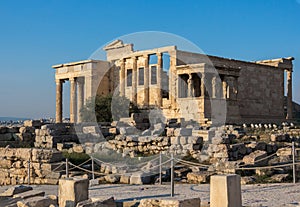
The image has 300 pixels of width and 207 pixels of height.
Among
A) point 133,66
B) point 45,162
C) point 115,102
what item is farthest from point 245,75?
point 45,162

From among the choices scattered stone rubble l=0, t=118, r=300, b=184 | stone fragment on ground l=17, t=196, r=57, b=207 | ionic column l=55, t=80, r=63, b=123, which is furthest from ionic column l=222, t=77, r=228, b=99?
stone fragment on ground l=17, t=196, r=57, b=207

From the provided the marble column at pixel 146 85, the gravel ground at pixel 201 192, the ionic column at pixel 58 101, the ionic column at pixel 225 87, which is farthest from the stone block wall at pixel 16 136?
the ionic column at pixel 58 101

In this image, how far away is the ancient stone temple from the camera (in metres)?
31.4

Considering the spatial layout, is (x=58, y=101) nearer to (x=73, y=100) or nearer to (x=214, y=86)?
(x=73, y=100)

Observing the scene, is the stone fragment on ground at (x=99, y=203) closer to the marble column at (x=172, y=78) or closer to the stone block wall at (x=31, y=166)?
the stone block wall at (x=31, y=166)

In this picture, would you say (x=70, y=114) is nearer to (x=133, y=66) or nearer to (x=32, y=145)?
(x=133, y=66)

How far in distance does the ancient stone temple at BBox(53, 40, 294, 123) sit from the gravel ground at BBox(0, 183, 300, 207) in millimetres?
18512

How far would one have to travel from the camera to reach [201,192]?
9.24 meters

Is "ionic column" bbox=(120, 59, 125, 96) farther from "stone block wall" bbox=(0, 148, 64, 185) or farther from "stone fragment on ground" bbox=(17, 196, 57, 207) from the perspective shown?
"stone fragment on ground" bbox=(17, 196, 57, 207)

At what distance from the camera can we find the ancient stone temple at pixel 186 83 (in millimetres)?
31375

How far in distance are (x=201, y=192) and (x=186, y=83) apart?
2491 cm

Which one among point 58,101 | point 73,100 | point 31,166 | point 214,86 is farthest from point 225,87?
point 31,166

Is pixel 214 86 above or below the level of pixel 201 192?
above

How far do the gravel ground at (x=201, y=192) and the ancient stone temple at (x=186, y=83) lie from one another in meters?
18.5
